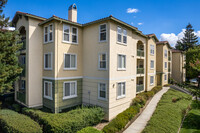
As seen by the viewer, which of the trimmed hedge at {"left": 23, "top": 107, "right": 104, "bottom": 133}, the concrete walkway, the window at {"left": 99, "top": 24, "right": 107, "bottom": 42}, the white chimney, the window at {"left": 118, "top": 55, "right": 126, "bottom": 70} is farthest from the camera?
the white chimney

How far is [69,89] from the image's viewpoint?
14.2m

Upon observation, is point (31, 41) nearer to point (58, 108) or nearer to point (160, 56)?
point (58, 108)

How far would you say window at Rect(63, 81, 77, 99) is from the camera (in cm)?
1391

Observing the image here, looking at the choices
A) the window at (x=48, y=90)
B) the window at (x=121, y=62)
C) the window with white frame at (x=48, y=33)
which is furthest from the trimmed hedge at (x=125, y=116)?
the window with white frame at (x=48, y=33)

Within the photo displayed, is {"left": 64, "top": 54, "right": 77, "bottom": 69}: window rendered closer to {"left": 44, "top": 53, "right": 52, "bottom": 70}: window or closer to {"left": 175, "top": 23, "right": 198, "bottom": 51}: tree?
{"left": 44, "top": 53, "right": 52, "bottom": 70}: window

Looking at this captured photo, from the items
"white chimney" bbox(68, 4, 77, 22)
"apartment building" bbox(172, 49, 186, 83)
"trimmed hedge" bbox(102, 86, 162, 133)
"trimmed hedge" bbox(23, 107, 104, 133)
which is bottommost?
"trimmed hedge" bbox(102, 86, 162, 133)

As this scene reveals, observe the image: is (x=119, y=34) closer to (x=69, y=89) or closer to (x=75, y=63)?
(x=75, y=63)

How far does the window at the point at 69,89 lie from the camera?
13.9m

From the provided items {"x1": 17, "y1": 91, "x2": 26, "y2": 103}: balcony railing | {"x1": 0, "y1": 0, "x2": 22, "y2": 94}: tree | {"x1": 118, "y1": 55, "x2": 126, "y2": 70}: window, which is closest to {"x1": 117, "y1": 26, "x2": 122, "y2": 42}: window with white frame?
{"x1": 118, "y1": 55, "x2": 126, "y2": 70}: window

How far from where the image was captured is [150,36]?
72.7 feet

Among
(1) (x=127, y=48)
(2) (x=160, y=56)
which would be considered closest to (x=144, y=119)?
(1) (x=127, y=48)

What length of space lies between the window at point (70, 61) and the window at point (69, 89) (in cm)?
183

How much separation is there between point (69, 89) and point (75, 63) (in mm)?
3070

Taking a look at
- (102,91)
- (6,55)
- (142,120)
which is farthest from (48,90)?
(142,120)
